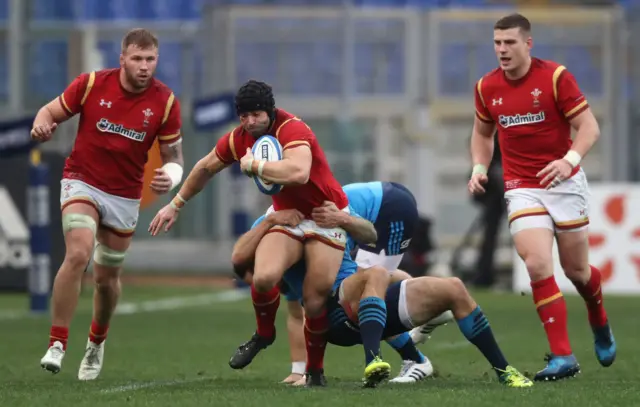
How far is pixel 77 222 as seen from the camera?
990 centimetres

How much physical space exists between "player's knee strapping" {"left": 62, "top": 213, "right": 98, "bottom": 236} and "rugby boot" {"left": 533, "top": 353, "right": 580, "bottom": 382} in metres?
2.99

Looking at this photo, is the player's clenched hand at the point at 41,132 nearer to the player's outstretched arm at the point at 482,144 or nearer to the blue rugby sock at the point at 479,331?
the player's outstretched arm at the point at 482,144

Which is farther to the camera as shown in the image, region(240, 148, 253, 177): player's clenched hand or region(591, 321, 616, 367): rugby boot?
region(591, 321, 616, 367): rugby boot

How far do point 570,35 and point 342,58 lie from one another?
4678 millimetres

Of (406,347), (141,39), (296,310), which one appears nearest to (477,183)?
(406,347)

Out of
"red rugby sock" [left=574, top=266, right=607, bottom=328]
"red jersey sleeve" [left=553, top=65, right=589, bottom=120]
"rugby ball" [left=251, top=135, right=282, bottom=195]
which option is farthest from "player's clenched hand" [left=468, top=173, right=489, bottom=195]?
"rugby ball" [left=251, top=135, right=282, bottom=195]

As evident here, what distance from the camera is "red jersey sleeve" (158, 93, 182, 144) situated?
10305mm

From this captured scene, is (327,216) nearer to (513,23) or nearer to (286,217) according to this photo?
(286,217)

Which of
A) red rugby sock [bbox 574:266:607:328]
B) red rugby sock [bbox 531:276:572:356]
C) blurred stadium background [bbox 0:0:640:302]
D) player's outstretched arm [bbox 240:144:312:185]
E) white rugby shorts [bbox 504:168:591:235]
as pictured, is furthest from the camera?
blurred stadium background [bbox 0:0:640:302]

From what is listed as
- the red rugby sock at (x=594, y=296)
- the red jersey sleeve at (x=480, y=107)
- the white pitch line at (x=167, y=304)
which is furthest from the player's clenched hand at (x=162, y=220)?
the white pitch line at (x=167, y=304)

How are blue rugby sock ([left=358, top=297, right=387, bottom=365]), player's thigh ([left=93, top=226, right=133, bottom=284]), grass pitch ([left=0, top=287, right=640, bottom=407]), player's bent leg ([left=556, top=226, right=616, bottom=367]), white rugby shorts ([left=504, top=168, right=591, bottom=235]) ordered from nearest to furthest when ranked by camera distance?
grass pitch ([left=0, top=287, right=640, bottom=407]) → blue rugby sock ([left=358, top=297, right=387, bottom=365]) → white rugby shorts ([left=504, top=168, right=591, bottom=235]) → player's bent leg ([left=556, top=226, right=616, bottom=367]) → player's thigh ([left=93, top=226, right=133, bottom=284])

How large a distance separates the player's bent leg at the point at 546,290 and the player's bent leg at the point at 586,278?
0.56 ft

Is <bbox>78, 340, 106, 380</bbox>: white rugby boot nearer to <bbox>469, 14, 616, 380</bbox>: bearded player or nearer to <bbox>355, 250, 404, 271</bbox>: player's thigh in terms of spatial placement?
<bbox>355, 250, 404, 271</bbox>: player's thigh

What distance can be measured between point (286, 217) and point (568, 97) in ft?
6.34
